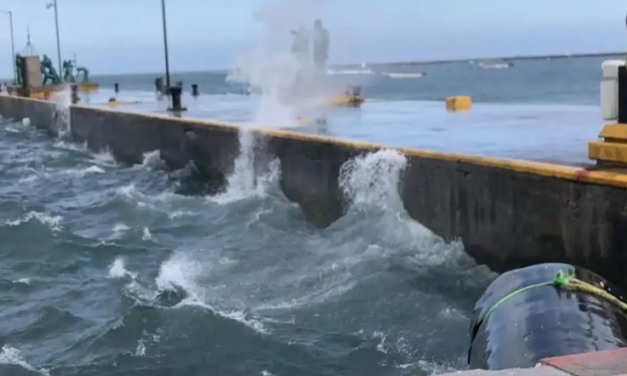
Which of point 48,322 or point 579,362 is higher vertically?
point 579,362

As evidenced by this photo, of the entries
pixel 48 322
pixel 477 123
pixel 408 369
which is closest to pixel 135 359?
pixel 48 322

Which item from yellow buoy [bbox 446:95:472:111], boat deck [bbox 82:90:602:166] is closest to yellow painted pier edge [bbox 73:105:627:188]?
boat deck [bbox 82:90:602:166]

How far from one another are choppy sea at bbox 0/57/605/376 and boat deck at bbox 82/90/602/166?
5.38 feet

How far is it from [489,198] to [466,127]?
6491 millimetres

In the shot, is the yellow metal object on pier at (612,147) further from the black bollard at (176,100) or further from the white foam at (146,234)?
the black bollard at (176,100)

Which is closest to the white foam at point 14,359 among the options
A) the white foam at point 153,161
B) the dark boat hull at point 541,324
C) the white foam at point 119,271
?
the white foam at point 119,271

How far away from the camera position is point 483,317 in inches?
205

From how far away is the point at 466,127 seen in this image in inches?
631

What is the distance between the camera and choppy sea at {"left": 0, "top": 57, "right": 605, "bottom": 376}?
7.57m

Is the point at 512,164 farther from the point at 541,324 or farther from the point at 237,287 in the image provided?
the point at 541,324

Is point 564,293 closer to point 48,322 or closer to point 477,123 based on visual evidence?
point 48,322

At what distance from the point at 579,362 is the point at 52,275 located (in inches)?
350

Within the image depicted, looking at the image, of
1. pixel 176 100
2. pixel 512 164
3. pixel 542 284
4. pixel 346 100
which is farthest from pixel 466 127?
pixel 176 100

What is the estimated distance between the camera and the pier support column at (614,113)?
8.33 meters
